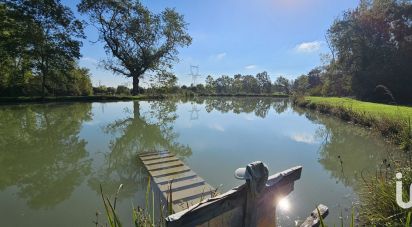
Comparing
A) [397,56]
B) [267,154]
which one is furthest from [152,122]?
[397,56]

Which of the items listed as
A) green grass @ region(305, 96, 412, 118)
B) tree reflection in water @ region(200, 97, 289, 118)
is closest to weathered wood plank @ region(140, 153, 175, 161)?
green grass @ region(305, 96, 412, 118)

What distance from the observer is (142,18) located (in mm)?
24594

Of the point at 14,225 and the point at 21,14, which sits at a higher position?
the point at 21,14

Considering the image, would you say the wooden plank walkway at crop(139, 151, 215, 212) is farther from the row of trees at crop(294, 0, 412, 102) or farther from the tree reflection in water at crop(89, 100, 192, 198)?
the row of trees at crop(294, 0, 412, 102)

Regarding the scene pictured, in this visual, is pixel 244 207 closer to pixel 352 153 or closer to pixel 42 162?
pixel 42 162

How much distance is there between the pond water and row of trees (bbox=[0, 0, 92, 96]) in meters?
12.9

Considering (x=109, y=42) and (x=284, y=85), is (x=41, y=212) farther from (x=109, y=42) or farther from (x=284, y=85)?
(x=284, y=85)

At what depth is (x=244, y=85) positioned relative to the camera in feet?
190

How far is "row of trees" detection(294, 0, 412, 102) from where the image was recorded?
19984 mm

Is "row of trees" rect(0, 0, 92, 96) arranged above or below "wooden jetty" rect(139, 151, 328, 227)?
above

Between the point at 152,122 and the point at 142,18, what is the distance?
1692 cm

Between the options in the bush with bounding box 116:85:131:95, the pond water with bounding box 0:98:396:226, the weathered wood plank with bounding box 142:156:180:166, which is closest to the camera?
the pond water with bounding box 0:98:396:226

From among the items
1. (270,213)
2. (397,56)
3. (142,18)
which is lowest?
(270,213)

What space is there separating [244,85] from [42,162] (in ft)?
179
